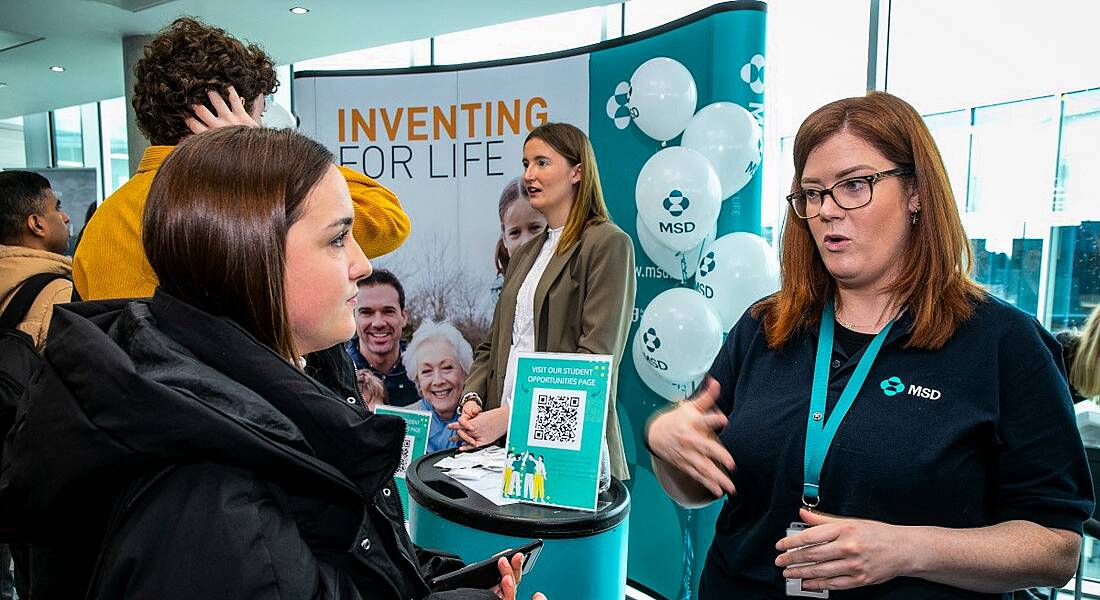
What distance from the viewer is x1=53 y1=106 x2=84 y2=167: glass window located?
9.23 m

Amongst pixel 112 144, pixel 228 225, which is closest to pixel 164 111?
pixel 228 225

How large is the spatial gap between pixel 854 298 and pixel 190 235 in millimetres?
1201

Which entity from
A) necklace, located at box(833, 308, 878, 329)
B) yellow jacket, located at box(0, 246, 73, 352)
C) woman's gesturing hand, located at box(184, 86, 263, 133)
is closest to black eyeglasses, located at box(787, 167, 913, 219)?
necklace, located at box(833, 308, 878, 329)

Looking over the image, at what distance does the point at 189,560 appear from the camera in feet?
2.12

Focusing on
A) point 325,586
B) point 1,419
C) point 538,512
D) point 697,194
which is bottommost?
point 538,512

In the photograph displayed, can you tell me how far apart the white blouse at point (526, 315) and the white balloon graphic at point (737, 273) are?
2.43 feet

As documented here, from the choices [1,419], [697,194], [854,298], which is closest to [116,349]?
[854,298]

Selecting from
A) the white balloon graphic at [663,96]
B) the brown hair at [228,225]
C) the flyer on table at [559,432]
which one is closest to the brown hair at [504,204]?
the white balloon graphic at [663,96]

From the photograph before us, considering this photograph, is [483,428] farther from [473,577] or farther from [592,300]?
[473,577]

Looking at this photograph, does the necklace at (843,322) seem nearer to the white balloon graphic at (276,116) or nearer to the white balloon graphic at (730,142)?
the white balloon graphic at (730,142)

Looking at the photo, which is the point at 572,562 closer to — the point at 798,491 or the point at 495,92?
the point at 798,491

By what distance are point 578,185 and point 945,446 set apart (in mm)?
1611

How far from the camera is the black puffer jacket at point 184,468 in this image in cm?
66

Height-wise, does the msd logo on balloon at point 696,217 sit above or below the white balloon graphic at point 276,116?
below
